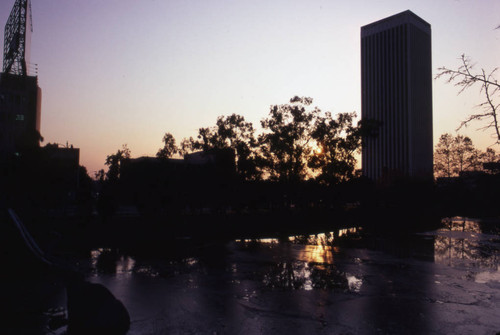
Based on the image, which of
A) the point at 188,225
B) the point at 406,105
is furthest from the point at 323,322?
the point at 406,105

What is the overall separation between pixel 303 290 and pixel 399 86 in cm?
12618

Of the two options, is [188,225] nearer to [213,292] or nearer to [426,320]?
[213,292]

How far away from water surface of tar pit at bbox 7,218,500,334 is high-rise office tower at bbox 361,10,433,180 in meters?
111

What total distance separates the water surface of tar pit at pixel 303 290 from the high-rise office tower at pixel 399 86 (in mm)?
110880

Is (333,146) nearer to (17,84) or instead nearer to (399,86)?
(17,84)

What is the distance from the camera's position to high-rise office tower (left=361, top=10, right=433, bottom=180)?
398 ft

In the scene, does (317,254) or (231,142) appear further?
(231,142)

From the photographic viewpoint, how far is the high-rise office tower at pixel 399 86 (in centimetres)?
12138

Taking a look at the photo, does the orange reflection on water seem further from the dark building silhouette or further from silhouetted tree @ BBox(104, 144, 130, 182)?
the dark building silhouette

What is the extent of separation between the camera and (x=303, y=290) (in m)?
9.27

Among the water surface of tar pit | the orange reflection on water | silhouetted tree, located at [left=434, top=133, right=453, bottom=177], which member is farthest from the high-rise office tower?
the water surface of tar pit

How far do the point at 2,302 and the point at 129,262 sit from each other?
6.57 m

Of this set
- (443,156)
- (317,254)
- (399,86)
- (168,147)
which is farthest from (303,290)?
(399,86)

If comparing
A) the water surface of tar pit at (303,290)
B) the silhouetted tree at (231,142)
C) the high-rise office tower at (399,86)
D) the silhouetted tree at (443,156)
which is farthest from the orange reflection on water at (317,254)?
the high-rise office tower at (399,86)
